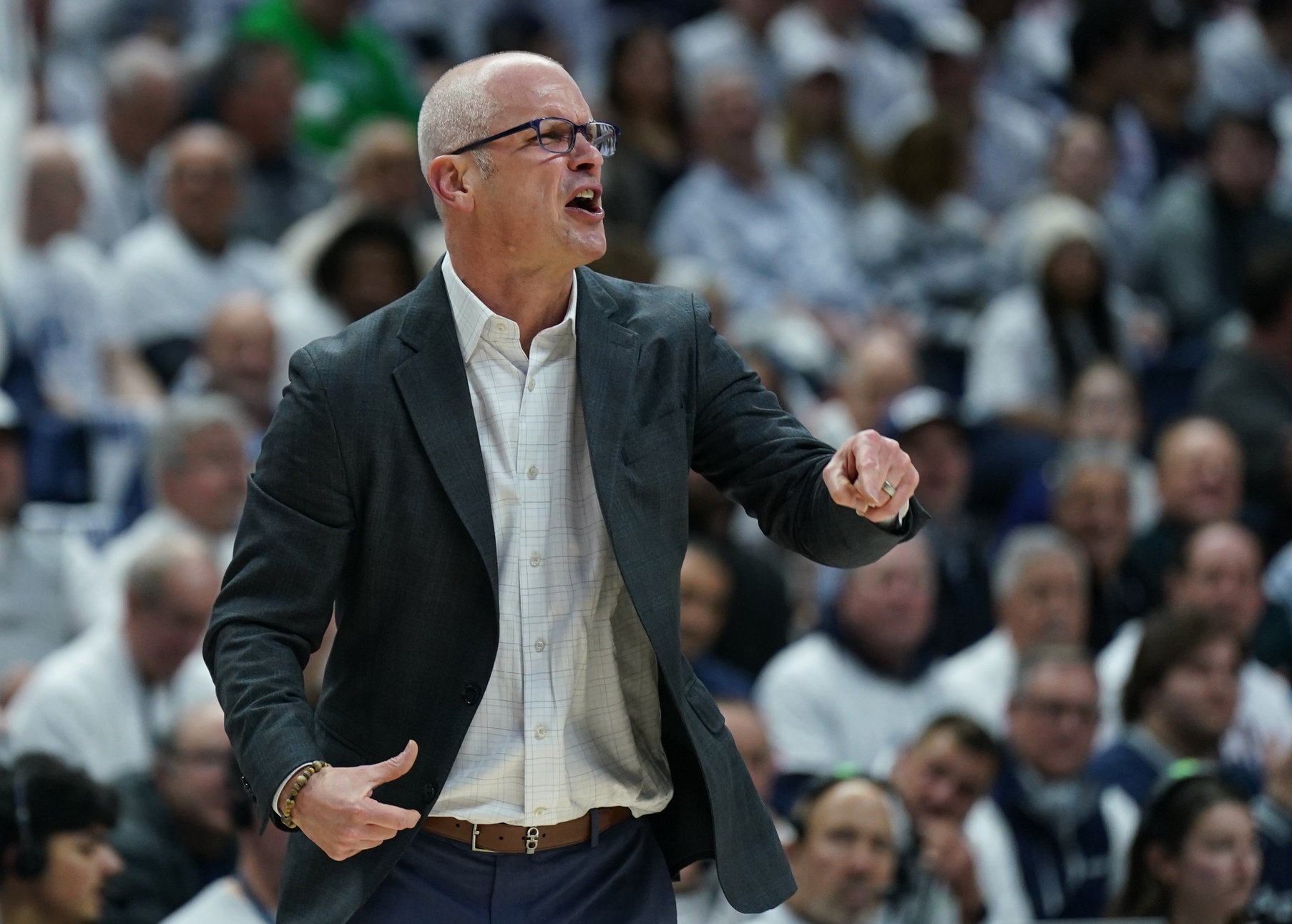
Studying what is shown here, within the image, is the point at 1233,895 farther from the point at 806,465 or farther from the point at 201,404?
the point at 201,404

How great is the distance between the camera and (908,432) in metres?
6.49

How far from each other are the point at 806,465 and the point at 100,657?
3.34 metres

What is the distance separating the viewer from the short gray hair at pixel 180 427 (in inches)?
224

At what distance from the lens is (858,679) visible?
5.67 m

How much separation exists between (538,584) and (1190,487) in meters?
4.85

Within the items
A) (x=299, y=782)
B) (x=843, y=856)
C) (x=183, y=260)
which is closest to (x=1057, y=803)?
(x=843, y=856)

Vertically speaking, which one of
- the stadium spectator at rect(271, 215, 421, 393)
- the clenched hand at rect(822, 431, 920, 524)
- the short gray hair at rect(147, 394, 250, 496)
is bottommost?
the short gray hair at rect(147, 394, 250, 496)

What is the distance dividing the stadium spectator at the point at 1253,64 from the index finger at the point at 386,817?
934 cm

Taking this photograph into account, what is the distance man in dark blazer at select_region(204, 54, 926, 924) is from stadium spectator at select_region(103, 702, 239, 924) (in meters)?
2.38

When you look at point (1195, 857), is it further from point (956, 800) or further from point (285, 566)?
point (285, 566)

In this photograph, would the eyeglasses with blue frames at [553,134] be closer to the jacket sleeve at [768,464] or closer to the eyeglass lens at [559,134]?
the eyeglass lens at [559,134]

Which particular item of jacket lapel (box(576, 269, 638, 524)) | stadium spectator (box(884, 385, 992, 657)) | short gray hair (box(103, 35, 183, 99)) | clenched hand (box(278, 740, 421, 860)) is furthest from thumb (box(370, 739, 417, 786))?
short gray hair (box(103, 35, 183, 99))

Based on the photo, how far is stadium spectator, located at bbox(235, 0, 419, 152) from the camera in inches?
330

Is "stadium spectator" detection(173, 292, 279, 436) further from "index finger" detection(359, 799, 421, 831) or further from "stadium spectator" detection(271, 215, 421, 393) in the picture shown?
"index finger" detection(359, 799, 421, 831)
